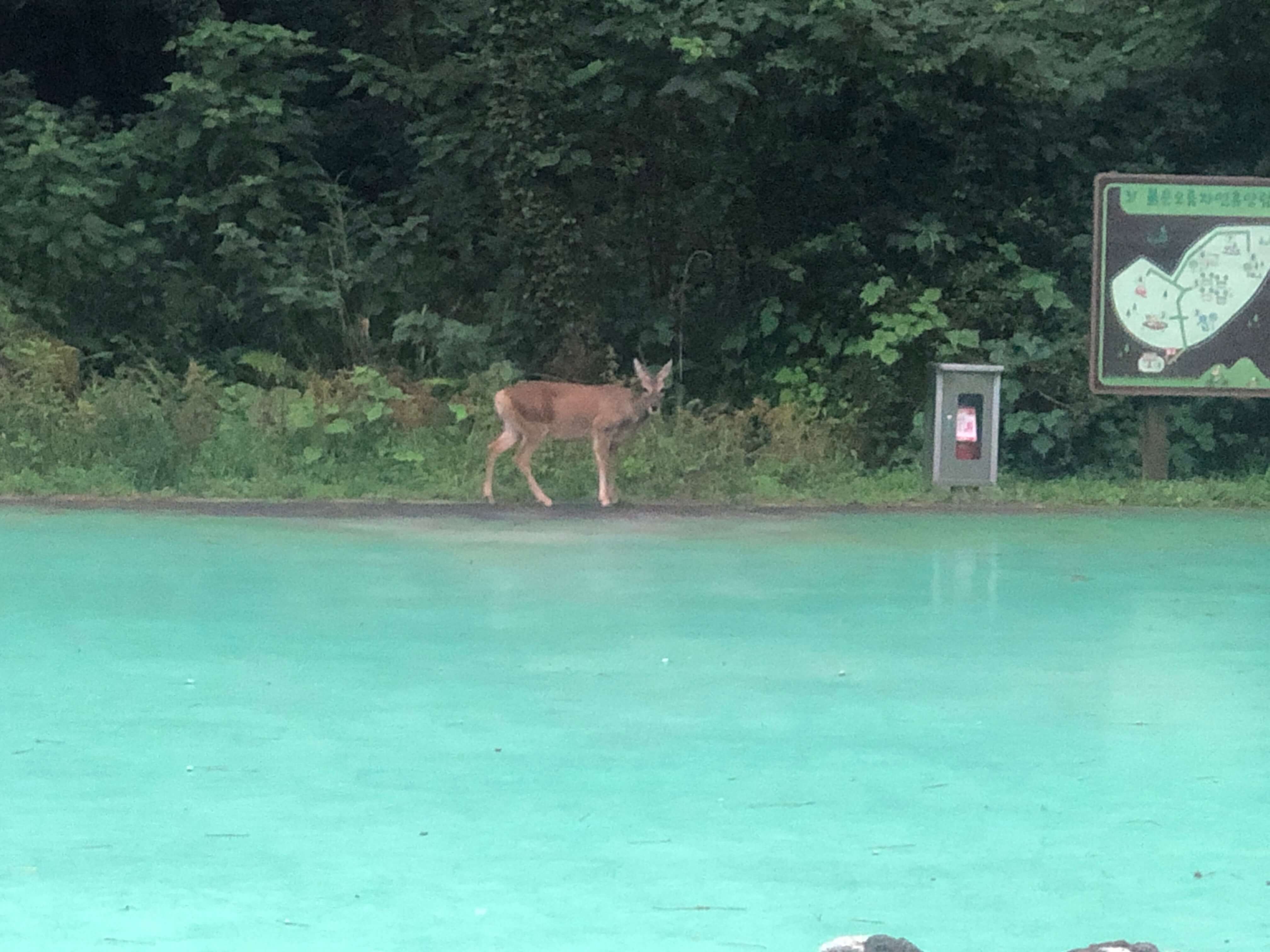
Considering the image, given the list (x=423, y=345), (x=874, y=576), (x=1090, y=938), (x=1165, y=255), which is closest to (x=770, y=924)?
(x=1090, y=938)

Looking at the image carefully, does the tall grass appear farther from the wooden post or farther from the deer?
the wooden post

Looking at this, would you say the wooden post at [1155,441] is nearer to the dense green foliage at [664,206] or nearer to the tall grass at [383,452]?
the tall grass at [383,452]

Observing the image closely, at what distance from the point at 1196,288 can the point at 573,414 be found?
5890 mm

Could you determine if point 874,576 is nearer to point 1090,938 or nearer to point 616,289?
point 1090,938

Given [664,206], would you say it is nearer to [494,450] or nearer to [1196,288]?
[494,450]

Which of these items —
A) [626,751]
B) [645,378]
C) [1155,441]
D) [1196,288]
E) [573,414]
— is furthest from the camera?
[1155,441]

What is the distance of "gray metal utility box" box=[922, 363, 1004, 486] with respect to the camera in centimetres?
1719

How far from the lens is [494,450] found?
16.4 m

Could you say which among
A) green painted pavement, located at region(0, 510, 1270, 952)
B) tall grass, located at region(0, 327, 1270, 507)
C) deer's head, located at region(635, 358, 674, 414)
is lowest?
green painted pavement, located at region(0, 510, 1270, 952)

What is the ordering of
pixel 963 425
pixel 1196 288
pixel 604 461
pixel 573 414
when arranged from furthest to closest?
1. pixel 1196 288
2. pixel 963 425
3. pixel 573 414
4. pixel 604 461

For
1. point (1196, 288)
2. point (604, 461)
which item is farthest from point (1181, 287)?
point (604, 461)

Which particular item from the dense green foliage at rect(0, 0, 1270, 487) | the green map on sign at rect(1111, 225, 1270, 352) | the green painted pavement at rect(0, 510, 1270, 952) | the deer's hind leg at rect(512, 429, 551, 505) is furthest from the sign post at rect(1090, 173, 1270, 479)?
the deer's hind leg at rect(512, 429, 551, 505)

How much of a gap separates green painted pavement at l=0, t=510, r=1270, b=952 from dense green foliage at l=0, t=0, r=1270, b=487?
7.01 m

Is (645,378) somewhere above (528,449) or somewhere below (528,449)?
above
